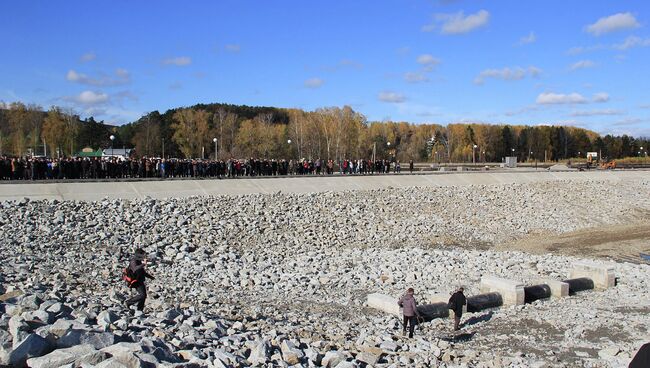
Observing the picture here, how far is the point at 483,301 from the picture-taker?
14.4 m

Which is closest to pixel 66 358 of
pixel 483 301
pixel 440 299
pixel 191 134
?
pixel 440 299

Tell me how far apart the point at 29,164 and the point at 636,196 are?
44189 mm

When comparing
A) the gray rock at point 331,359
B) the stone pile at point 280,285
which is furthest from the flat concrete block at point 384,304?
the gray rock at point 331,359

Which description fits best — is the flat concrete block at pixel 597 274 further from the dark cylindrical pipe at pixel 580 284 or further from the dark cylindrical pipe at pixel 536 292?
the dark cylindrical pipe at pixel 536 292

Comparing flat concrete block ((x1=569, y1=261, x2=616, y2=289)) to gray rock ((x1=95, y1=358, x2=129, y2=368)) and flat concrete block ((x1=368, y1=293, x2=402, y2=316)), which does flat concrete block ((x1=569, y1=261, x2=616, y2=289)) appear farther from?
gray rock ((x1=95, y1=358, x2=129, y2=368))

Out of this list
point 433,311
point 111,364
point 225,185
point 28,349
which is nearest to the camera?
point 111,364

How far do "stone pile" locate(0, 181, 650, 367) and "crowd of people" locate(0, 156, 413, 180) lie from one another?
6.04 m

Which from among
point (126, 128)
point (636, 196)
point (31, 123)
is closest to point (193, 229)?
point (636, 196)

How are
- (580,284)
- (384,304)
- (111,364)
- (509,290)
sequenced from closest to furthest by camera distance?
(111,364), (384,304), (509,290), (580,284)

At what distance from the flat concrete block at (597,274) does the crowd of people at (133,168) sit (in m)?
22.0

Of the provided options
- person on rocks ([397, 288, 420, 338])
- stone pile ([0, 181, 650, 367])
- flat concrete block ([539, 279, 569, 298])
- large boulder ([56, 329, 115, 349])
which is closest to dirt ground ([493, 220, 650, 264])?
stone pile ([0, 181, 650, 367])

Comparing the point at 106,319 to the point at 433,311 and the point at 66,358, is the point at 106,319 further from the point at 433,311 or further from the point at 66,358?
the point at 433,311

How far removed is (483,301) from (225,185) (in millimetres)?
19602

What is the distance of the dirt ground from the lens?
960 inches
